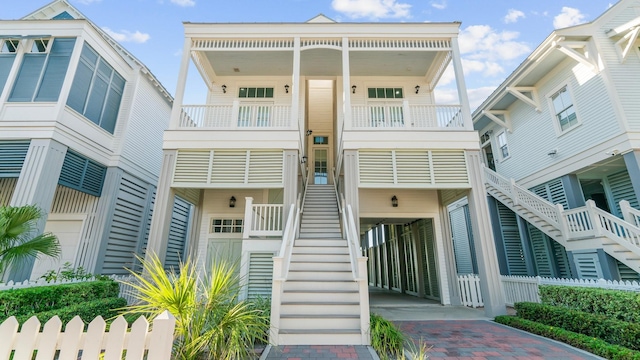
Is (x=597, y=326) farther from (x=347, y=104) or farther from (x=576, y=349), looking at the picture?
(x=347, y=104)

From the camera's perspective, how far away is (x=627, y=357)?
3.37 metres

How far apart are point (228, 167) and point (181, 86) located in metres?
2.70

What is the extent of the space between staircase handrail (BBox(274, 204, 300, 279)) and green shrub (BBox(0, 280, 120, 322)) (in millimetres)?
3876

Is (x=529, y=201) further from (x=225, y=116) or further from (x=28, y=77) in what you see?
(x=28, y=77)

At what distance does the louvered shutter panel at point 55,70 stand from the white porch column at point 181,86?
2814mm

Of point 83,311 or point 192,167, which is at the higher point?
point 192,167

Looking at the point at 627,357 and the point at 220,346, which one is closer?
the point at 220,346

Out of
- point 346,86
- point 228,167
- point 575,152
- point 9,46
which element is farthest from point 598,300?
point 9,46

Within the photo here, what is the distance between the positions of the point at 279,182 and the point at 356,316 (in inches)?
148

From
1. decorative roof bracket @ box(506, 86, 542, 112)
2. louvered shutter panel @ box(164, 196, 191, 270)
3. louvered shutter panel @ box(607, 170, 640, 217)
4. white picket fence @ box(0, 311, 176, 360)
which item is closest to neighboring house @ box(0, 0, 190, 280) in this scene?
louvered shutter panel @ box(164, 196, 191, 270)

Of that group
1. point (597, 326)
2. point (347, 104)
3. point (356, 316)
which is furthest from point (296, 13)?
point (597, 326)

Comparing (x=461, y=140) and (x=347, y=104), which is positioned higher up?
(x=347, y=104)

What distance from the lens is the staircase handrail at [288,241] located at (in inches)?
203

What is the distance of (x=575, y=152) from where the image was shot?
8.61 m
